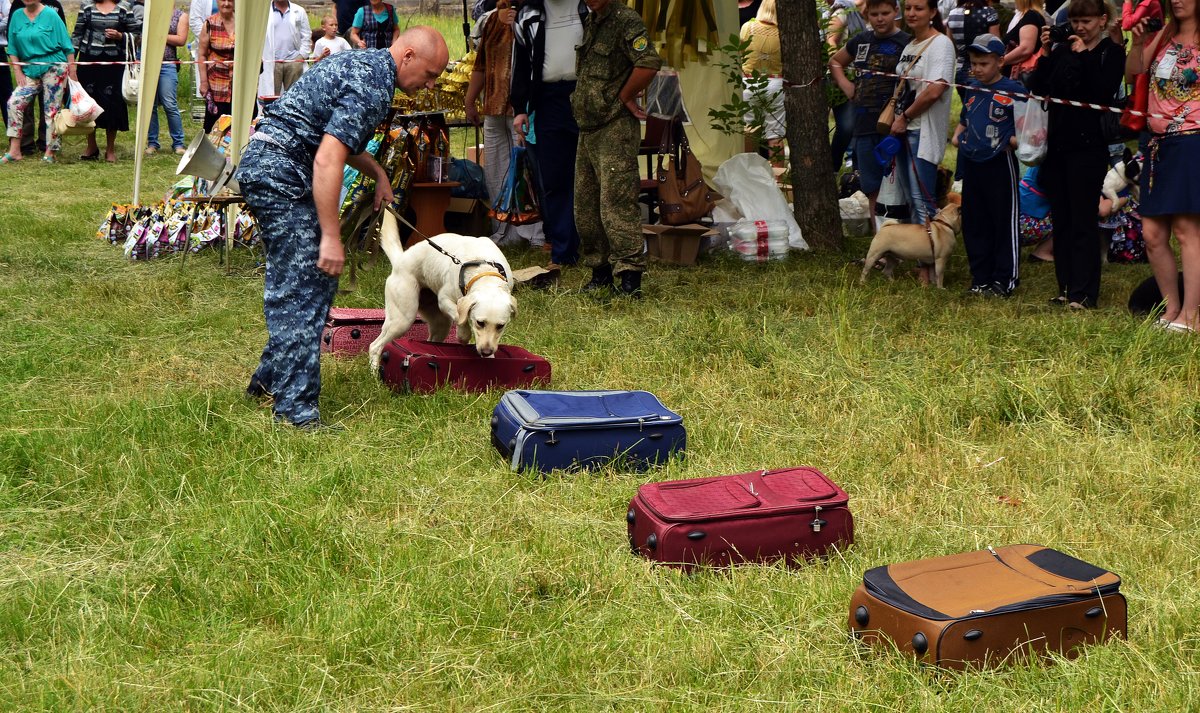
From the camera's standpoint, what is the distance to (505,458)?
440 cm

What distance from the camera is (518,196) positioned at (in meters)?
9.28

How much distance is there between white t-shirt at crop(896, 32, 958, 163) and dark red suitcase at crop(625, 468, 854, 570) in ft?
15.4

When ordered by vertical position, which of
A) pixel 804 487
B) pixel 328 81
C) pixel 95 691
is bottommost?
pixel 95 691

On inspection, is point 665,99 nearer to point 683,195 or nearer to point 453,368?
point 683,195

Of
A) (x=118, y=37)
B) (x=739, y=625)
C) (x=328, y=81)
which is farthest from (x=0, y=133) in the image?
(x=739, y=625)

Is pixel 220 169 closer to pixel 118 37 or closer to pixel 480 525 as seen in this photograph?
pixel 480 525

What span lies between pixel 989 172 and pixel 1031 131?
1.60 ft

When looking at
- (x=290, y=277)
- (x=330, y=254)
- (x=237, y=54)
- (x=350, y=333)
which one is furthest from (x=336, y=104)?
(x=237, y=54)

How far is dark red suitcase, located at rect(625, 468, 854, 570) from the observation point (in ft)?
11.4

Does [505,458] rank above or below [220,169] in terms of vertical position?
below

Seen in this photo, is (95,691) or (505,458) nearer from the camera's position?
(95,691)

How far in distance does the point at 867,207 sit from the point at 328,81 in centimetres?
668

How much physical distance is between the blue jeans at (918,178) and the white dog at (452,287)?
369 centimetres

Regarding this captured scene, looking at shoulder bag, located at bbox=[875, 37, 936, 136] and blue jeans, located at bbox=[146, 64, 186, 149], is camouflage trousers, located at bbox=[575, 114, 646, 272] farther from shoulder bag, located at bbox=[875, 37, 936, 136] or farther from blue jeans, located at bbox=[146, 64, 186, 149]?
blue jeans, located at bbox=[146, 64, 186, 149]
